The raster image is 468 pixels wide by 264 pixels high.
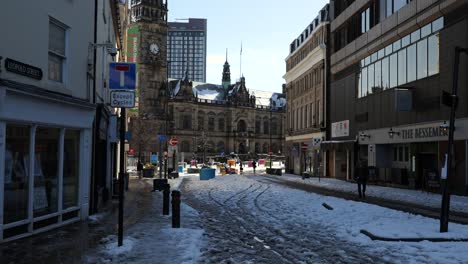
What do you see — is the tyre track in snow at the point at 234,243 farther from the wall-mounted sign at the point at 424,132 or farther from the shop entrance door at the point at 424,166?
the shop entrance door at the point at 424,166

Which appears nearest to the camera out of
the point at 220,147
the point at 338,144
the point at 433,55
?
the point at 433,55

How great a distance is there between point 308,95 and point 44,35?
145 ft

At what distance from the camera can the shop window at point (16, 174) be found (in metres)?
10.7

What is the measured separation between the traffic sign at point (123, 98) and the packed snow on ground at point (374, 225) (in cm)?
551

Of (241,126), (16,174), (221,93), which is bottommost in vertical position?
(16,174)

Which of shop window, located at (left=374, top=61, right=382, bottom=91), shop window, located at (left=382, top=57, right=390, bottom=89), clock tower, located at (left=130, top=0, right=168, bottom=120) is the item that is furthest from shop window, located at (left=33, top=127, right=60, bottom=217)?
clock tower, located at (left=130, top=0, right=168, bottom=120)

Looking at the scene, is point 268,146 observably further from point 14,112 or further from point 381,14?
point 14,112

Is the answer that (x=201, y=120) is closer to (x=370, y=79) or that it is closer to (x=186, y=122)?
(x=186, y=122)

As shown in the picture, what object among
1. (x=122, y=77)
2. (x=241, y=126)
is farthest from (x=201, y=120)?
(x=122, y=77)

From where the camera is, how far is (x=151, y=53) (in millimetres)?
115875

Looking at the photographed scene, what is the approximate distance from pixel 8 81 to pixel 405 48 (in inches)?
1008

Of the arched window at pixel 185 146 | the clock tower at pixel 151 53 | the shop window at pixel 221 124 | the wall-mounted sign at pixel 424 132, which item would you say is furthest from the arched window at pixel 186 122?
the wall-mounted sign at pixel 424 132

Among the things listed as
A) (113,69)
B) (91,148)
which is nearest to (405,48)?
(91,148)

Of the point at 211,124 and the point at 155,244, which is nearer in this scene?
the point at 155,244
